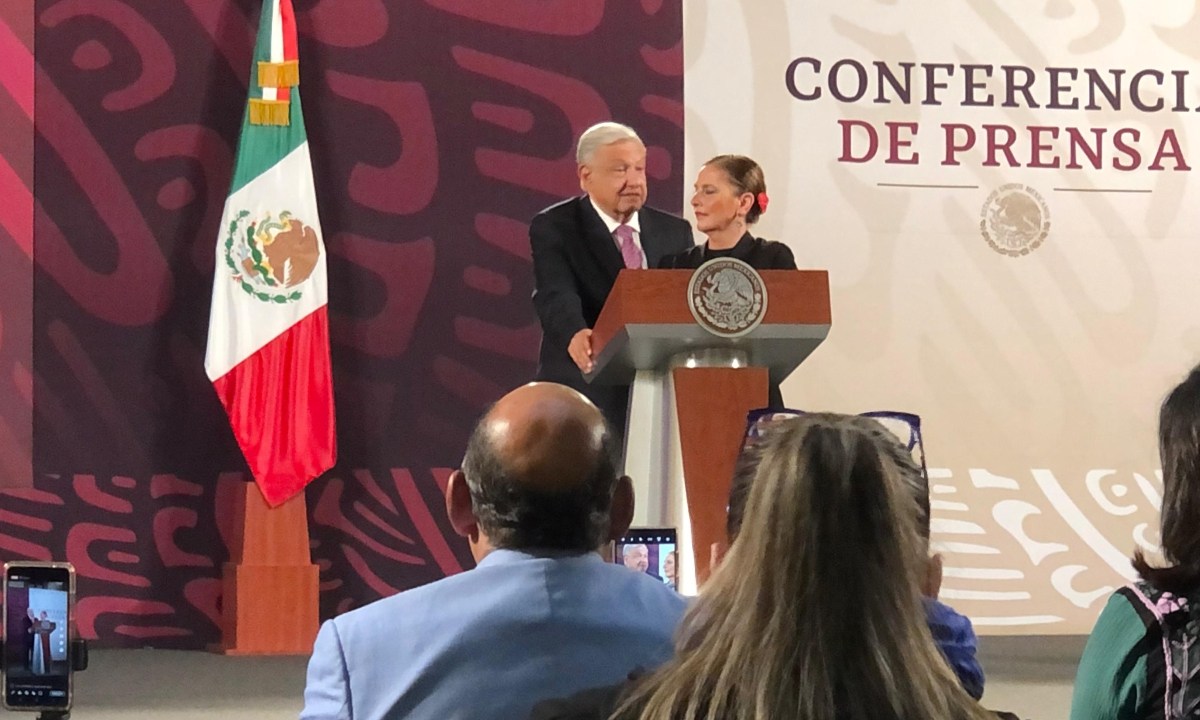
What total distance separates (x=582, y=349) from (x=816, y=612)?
2.85m

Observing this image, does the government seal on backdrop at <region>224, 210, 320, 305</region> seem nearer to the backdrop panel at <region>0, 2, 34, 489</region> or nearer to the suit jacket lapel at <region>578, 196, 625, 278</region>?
the backdrop panel at <region>0, 2, 34, 489</region>

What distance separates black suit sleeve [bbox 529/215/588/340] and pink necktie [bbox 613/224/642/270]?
185mm

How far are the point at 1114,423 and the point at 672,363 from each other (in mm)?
3448

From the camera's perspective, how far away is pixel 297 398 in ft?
18.9

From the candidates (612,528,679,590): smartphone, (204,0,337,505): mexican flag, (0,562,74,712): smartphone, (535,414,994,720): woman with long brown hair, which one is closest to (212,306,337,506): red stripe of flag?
(204,0,337,505): mexican flag

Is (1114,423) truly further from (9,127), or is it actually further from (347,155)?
(9,127)

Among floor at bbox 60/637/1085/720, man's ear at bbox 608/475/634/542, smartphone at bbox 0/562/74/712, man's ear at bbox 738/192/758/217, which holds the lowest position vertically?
floor at bbox 60/637/1085/720

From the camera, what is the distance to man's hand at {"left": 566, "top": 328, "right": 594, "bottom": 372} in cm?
397

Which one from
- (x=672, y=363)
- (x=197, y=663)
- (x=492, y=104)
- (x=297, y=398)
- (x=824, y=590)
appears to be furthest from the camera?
(x=492, y=104)

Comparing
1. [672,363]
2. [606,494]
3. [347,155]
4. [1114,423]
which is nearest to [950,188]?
[1114,423]

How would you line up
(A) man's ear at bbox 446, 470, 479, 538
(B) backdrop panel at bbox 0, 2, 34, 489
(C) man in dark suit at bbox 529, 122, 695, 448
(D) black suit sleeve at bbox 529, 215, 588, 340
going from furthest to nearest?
(B) backdrop panel at bbox 0, 2, 34, 489, (C) man in dark suit at bbox 529, 122, 695, 448, (D) black suit sleeve at bbox 529, 215, 588, 340, (A) man's ear at bbox 446, 470, 479, 538

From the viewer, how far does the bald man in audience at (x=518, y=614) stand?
1.41 metres

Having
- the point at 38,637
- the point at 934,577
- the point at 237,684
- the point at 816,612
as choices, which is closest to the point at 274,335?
the point at 237,684

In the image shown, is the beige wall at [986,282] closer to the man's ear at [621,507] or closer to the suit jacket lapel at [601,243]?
the suit jacket lapel at [601,243]
